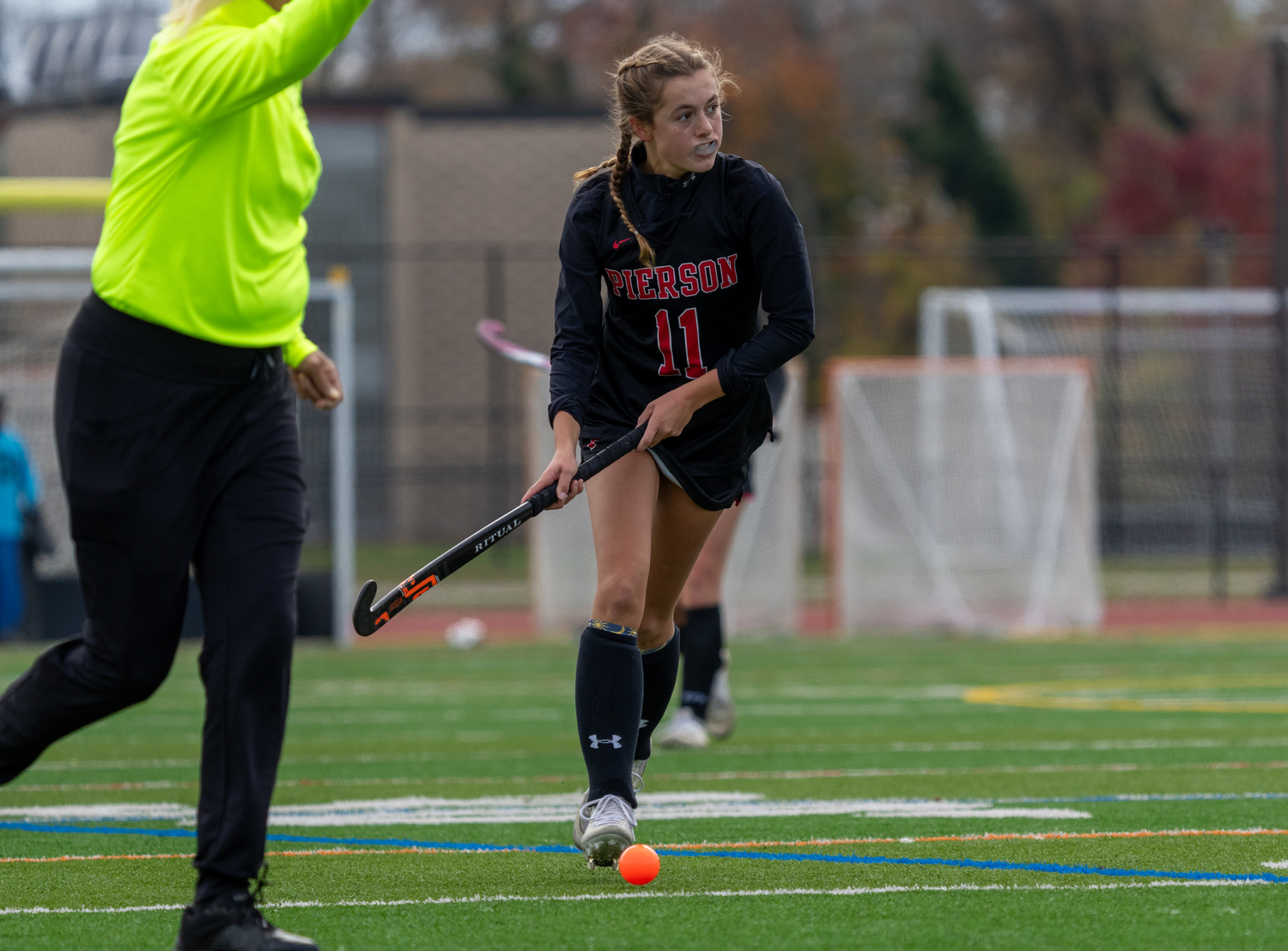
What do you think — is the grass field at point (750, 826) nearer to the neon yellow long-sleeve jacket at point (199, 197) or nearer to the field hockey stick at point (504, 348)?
the neon yellow long-sleeve jacket at point (199, 197)

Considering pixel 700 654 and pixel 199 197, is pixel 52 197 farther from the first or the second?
pixel 199 197

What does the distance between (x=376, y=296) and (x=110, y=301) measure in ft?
89.4

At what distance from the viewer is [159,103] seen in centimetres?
360

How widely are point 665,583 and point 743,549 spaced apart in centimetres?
1095

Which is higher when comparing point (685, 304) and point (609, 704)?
point (685, 304)

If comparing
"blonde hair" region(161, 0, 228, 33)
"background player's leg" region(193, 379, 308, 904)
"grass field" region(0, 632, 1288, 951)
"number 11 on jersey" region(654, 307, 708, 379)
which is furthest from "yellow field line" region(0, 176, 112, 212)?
"background player's leg" region(193, 379, 308, 904)

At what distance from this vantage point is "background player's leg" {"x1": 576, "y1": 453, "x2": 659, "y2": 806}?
4570mm

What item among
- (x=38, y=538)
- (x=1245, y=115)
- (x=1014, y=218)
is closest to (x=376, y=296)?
(x=1014, y=218)

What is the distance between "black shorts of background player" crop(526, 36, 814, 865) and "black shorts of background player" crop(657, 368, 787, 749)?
9.00ft

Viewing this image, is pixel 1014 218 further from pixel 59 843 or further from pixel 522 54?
pixel 59 843

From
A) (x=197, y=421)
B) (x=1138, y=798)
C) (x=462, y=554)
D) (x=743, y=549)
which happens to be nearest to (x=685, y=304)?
(x=462, y=554)

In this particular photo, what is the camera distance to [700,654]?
7621mm

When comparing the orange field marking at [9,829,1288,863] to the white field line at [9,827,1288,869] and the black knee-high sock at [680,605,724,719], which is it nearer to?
the white field line at [9,827,1288,869]

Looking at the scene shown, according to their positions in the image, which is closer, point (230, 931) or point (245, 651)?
point (230, 931)
